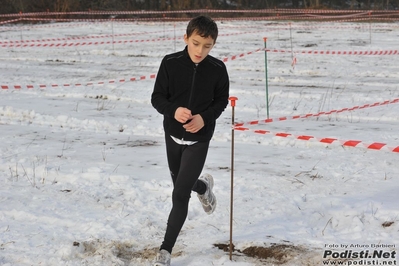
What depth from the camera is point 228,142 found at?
29.3 feet

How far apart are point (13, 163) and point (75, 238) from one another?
2.67 meters

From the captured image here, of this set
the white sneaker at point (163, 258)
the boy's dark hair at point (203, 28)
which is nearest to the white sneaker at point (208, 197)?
the white sneaker at point (163, 258)

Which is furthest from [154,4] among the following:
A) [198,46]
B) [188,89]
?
[198,46]

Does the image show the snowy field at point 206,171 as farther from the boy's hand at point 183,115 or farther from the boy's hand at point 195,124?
the boy's hand at point 183,115

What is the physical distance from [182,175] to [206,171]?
2784 mm

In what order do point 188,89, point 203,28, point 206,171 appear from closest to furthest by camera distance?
point 203,28, point 188,89, point 206,171

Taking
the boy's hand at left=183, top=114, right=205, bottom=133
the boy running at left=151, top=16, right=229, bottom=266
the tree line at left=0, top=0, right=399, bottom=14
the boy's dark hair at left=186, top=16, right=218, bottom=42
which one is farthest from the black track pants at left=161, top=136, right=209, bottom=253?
the tree line at left=0, top=0, right=399, bottom=14

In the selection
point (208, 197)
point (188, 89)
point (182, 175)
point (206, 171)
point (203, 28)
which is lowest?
point (206, 171)

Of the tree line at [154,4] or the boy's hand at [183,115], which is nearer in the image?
the boy's hand at [183,115]

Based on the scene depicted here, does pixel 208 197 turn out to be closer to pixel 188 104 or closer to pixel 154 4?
pixel 188 104

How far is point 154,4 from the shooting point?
4494cm

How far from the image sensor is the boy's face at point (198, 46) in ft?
14.1

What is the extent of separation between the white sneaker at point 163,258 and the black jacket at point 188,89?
33.7 inches

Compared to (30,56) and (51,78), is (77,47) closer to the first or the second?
(30,56)
